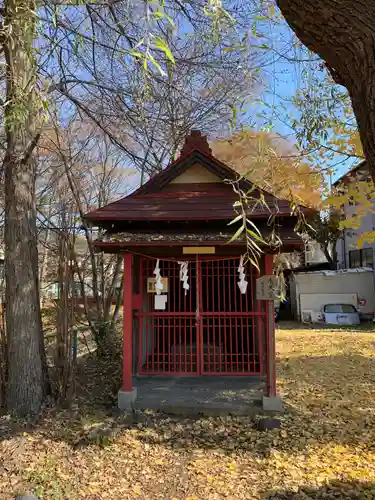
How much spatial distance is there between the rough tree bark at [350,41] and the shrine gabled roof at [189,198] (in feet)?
13.1

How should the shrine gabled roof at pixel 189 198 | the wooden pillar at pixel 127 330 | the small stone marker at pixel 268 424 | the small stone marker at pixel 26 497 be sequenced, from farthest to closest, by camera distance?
the shrine gabled roof at pixel 189 198
the wooden pillar at pixel 127 330
the small stone marker at pixel 268 424
the small stone marker at pixel 26 497

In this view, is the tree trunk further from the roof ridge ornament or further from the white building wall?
the white building wall

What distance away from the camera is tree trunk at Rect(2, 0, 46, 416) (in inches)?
225

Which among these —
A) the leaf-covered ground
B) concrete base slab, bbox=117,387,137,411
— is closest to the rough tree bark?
the leaf-covered ground

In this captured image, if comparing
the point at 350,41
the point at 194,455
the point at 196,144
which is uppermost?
the point at 196,144

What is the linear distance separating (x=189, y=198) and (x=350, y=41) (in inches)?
203

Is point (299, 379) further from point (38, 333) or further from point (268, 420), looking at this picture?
point (38, 333)

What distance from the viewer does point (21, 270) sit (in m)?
5.86

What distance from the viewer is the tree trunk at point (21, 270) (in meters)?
5.72

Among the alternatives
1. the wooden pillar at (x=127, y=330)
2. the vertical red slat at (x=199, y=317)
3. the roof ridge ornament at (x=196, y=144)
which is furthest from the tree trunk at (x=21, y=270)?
the roof ridge ornament at (x=196, y=144)

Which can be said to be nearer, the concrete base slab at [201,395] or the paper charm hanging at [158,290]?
the concrete base slab at [201,395]

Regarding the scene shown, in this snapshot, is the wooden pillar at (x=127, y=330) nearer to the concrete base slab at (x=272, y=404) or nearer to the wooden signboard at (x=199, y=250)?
the wooden signboard at (x=199, y=250)

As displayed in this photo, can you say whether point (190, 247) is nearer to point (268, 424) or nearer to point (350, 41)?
point (268, 424)

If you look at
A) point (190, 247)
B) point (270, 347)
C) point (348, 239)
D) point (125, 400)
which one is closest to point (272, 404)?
point (270, 347)
